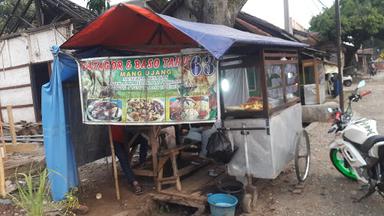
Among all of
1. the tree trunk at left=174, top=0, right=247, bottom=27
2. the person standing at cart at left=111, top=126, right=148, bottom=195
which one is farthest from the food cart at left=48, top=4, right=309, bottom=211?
the tree trunk at left=174, top=0, right=247, bottom=27

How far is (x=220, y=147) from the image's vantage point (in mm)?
5285

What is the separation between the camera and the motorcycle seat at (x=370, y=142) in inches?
206

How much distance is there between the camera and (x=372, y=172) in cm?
528

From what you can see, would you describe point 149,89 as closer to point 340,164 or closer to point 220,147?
point 220,147

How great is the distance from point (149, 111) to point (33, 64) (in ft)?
30.3

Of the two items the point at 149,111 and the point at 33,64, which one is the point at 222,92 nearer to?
the point at 149,111

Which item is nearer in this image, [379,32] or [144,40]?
[144,40]

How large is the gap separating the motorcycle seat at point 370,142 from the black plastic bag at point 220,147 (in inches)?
73.3

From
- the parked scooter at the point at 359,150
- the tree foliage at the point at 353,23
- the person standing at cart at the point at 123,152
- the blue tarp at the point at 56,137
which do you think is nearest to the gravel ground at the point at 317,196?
the parked scooter at the point at 359,150

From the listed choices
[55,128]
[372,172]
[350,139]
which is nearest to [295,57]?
[350,139]

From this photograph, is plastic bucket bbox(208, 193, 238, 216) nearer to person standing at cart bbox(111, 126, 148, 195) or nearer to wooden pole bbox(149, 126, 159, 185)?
wooden pole bbox(149, 126, 159, 185)

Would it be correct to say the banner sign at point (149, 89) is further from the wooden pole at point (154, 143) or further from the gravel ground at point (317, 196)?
the gravel ground at point (317, 196)

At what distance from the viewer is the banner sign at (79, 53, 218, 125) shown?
4.96 m

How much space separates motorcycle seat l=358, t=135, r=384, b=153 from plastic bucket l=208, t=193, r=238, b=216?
1.97 m
